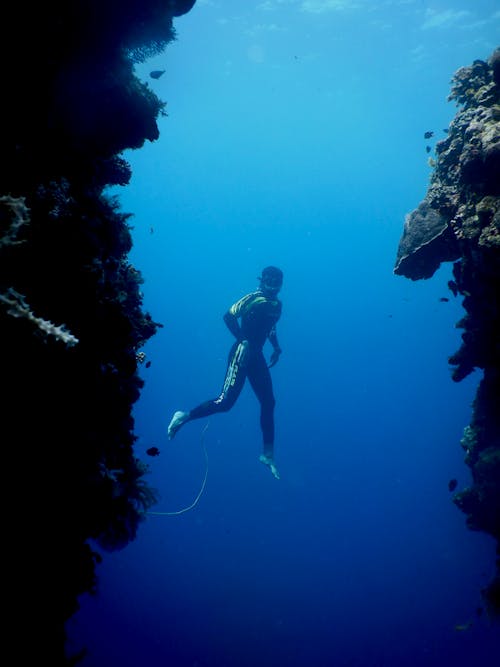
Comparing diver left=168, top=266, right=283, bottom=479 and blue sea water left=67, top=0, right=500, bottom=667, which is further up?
blue sea water left=67, top=0, right=500, bottom=667

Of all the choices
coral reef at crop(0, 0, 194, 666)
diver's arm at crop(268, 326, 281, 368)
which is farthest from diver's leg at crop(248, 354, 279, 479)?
coral reef at crop(0, 0, 194, 666)

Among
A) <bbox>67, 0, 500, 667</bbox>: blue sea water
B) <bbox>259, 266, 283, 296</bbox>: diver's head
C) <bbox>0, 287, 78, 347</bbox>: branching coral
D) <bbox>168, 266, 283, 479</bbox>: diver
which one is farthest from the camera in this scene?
<bbox>67, 0, 500, 667</bbox>: blue sea water

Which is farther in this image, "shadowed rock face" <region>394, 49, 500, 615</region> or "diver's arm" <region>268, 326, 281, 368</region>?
"diver's arm" <region>268, 326, 281, 368</region>

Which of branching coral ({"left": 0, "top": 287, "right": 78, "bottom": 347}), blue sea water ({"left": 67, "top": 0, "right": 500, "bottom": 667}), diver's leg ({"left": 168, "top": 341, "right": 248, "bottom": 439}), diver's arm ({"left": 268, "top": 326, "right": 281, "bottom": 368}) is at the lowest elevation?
branching coral ({"left": 0, "top": 287, "right": 78, "bottom": 347})

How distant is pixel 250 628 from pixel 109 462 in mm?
31048

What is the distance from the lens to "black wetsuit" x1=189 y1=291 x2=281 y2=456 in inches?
477

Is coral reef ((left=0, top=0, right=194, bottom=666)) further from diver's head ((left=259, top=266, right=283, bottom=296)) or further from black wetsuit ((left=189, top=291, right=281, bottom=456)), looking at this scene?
diver's head ((left=259, top=266, right=283, bottom=296))

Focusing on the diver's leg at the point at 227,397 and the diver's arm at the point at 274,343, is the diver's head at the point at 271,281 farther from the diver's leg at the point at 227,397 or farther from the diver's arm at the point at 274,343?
the diver's leg at the point at 227,397

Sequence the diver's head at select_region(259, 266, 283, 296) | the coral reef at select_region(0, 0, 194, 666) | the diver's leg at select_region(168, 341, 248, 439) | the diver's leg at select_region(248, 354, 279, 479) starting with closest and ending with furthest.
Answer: the coral reef at select_region(0, 0, 194, 666) < the diver's leg at select_region(168, 341, 248, 439) < the diver's head at select_region(259, 266, 283, 296) < the diver's leg at select_region(248, 354, 279, 479)

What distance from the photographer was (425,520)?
46219 millimetres

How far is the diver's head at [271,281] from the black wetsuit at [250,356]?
0.70 ft

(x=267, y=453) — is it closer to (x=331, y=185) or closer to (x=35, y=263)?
(x=35, y=263)

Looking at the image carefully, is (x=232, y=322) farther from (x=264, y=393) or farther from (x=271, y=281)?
(x=264, y=393)

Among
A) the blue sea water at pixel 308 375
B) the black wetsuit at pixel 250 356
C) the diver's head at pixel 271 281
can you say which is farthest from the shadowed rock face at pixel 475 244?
the blue sea water at pixel 308 375
